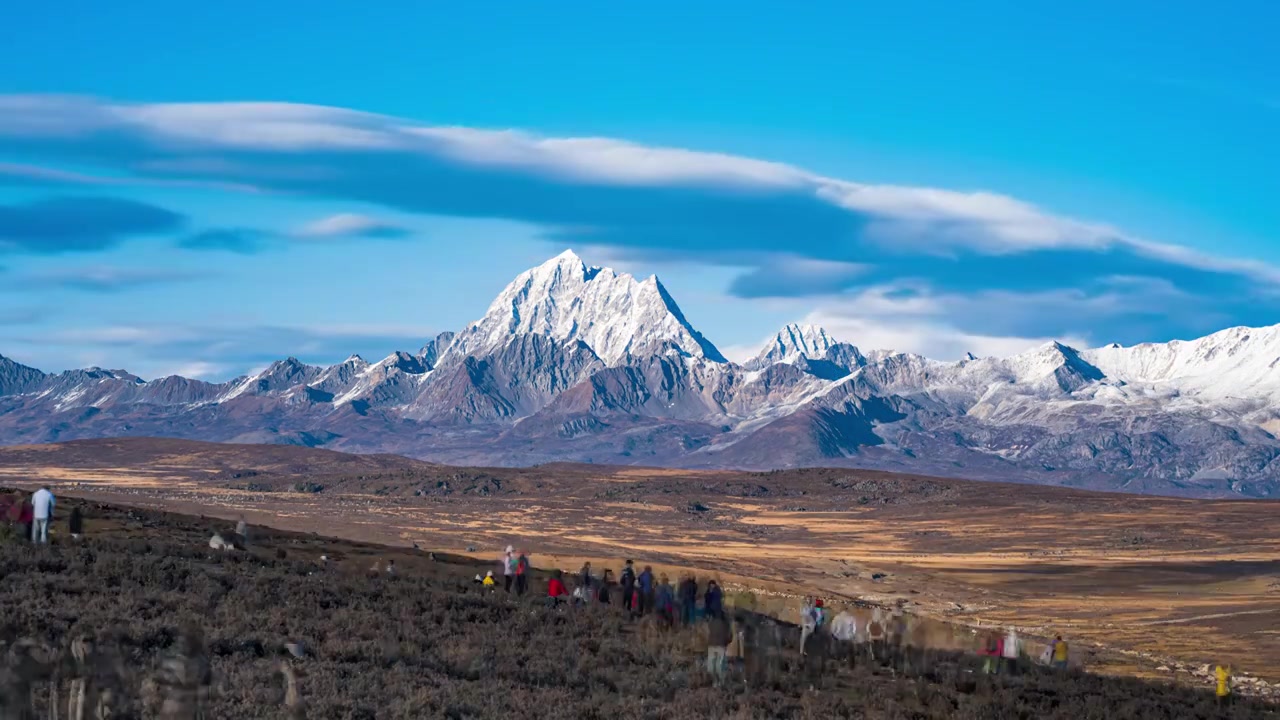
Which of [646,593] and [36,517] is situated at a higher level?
[36,517]

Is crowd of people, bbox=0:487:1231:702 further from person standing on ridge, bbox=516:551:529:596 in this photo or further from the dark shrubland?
the dark shrubland

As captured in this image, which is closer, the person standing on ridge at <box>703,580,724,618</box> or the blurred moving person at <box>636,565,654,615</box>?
the person standing on ridge at <box>703,580,724,618</box>

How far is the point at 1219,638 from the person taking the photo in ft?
180

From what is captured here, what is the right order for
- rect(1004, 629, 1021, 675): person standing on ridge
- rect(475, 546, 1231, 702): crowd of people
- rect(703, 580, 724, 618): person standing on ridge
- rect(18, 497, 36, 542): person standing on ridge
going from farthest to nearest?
rect(18, 497, 36, 542): person standing on ridge
rect(703, 580, 724, 618): person standing on ridge
rect(1004, 629, 1021, 675): person standing on ridge
rect(475, 546, 1231, 702): crowd of people

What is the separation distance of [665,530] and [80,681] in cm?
12689

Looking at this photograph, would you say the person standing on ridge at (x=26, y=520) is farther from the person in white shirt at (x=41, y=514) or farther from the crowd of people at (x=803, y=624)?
the crowd of people at (x=803, y=624)

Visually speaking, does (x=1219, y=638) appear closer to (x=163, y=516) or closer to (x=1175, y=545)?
(x=163, y=516)

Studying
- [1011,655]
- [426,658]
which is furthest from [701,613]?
[426,658]

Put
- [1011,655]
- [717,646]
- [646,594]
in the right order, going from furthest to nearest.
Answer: [646,594] → [1011,655] → [717,646]

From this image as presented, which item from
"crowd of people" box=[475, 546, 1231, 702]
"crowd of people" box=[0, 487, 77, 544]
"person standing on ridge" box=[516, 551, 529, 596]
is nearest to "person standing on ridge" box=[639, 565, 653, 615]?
"crowd of people" box=[475, 546, 1231, 702]

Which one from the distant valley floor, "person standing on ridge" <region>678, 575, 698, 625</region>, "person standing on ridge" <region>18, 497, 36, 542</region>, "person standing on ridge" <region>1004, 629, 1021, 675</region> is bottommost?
the distant valley floor

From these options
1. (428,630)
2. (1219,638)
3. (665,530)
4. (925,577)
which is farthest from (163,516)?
→ (665,530)

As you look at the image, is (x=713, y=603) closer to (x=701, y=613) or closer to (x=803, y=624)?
(x=803, y=624)

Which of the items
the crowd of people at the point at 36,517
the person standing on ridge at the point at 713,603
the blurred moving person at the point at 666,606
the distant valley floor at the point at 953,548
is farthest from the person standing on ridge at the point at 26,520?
the distant valley floor at the point at 953,548
